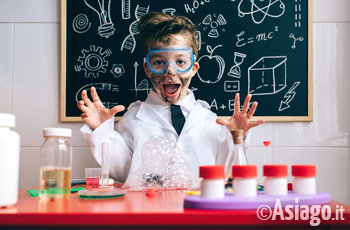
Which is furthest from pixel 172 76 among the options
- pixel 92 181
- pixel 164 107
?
pixel 92 181

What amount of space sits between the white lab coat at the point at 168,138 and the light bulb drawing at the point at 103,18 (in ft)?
1.88

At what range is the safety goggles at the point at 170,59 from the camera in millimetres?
1738

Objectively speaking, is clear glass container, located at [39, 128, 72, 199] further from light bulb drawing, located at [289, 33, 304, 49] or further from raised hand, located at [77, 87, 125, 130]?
light bulb drawing, located at [289, 33, 304, 49]

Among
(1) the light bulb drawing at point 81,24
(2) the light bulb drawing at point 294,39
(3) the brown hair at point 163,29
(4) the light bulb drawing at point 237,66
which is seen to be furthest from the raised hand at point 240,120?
(1) the light bulb drawing at point 81,24

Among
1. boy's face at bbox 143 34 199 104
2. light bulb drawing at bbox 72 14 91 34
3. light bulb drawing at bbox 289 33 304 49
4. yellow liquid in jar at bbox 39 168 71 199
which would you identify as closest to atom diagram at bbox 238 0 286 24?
light bulb drawing at bbox 289 33 304 49

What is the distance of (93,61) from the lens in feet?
6.97

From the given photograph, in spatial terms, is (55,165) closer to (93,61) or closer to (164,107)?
(164,107)

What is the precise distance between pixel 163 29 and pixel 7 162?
1.14 m

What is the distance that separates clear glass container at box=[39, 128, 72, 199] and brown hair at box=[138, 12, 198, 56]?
0.88 m

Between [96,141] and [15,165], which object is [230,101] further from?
[15,165]

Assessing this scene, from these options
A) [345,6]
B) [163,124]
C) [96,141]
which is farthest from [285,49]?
[96,141]

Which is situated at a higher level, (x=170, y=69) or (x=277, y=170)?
(x=170, y=69)

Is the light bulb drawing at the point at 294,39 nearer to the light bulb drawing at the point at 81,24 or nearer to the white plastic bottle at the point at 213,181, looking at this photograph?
the light bulb drawing at the point at 81,24

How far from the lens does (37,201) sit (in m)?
0.96
